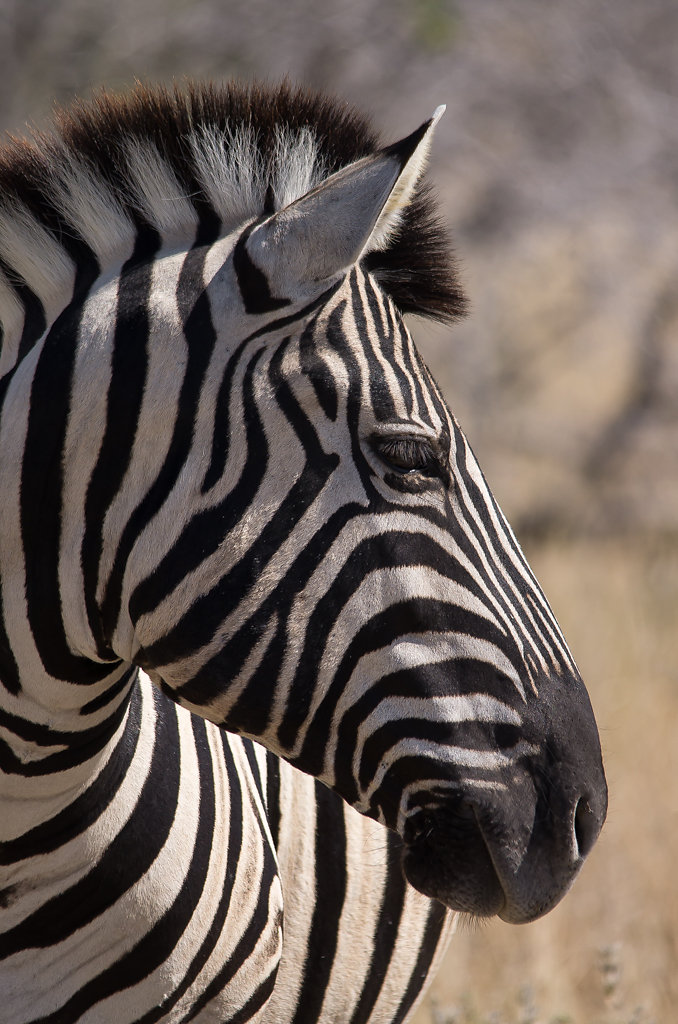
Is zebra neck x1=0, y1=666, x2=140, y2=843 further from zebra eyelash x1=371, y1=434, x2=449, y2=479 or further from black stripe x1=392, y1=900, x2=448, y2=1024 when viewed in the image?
black stripe x1=392, y1=900, x2=448, y2=1024

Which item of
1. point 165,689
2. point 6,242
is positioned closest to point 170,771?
point 165,689

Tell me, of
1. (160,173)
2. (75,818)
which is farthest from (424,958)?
(160,173)

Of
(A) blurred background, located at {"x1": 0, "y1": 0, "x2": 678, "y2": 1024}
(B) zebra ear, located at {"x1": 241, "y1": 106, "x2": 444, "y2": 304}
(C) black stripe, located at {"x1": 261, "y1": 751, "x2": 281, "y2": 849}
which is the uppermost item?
(A) blurred background, located at {"x1": 0, "y1": 0, "x2": 678, "y2": 1024}

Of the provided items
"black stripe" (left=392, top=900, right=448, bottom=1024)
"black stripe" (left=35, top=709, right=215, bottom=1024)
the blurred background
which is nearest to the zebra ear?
"black stripe" (left=35, top=709, right=215, bottom=1024)

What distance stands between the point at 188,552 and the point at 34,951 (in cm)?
113

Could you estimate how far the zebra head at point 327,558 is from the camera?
2195 millimetres

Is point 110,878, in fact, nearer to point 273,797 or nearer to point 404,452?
point 273,797

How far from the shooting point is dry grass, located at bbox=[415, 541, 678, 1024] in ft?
17.6

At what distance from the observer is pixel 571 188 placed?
13.5 metres

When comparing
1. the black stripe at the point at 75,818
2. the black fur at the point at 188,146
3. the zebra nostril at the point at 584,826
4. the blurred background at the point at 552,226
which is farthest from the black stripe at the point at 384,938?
the blurred background at the point at 552,226

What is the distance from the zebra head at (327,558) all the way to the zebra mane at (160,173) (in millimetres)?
145

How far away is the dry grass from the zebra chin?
2.08 metres

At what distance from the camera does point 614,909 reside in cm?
609

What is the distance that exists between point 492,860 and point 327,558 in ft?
2.49
